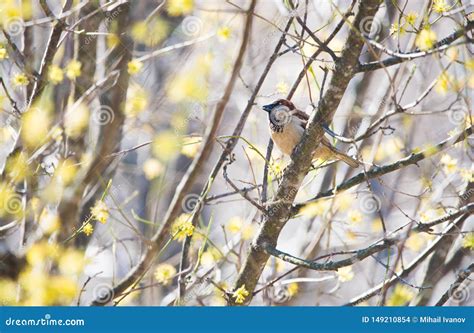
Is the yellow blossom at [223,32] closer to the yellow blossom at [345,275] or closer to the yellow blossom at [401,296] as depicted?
the yellow blossom at [345,275]

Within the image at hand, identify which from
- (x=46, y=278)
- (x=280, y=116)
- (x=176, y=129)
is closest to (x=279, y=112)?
(x=280, y=116)

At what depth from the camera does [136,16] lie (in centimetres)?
295

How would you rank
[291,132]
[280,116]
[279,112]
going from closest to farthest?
[291,132] < [280,116] < [279,112]

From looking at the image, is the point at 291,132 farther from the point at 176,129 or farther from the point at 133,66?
the point at 133,66

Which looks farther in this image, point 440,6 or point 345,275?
point 345,275

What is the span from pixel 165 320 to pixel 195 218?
0.43 meters

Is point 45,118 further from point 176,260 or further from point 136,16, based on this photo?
point 176,260

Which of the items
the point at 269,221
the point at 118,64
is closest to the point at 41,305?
the point at 269,221

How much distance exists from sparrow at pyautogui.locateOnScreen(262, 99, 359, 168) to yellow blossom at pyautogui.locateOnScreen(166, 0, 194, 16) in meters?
0.65

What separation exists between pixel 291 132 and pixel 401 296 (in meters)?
0.86

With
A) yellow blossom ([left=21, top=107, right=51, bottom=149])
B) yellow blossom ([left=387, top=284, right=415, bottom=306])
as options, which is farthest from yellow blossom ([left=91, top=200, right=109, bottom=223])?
yellow blossom ([left=387, top=284, right=415, bottom=306])

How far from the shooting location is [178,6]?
262 cm

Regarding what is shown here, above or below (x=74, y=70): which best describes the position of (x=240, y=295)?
below

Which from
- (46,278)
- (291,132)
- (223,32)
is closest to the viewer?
(46,278)
